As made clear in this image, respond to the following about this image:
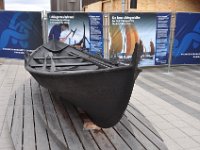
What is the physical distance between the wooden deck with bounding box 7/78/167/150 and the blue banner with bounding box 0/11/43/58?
19.3 feet

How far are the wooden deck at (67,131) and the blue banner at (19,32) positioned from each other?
19.3 feet

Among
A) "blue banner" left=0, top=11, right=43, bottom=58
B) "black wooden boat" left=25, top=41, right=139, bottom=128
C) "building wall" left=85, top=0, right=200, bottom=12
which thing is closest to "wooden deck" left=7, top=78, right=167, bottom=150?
"black wooden boat" left=25, top=41, right=139, bottom=128

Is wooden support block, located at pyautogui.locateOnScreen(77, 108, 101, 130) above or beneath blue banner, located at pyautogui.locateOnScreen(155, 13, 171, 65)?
beneath

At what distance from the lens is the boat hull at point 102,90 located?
13.8 ft

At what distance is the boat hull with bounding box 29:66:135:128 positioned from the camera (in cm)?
421

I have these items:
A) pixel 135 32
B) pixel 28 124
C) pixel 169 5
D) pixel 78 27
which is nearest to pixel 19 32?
pixel 78 27

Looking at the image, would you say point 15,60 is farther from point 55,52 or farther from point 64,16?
point 55,52

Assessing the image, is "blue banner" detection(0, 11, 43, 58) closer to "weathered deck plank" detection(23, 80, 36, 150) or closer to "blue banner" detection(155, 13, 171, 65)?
"blue banner" detection(155, 13, 171, 65)

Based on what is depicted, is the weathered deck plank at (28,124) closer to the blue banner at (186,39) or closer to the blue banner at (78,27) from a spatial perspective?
the blue banner at (78,27)

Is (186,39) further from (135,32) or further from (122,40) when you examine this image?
(122,40)

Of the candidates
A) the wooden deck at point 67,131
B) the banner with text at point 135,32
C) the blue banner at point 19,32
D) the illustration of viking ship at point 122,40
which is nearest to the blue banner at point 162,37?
the banner with text at point 135,32

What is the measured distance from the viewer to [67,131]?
193 inches

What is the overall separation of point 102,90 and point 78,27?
7191mm

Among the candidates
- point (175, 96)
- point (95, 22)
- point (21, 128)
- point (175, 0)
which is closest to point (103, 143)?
point (21, 128)
